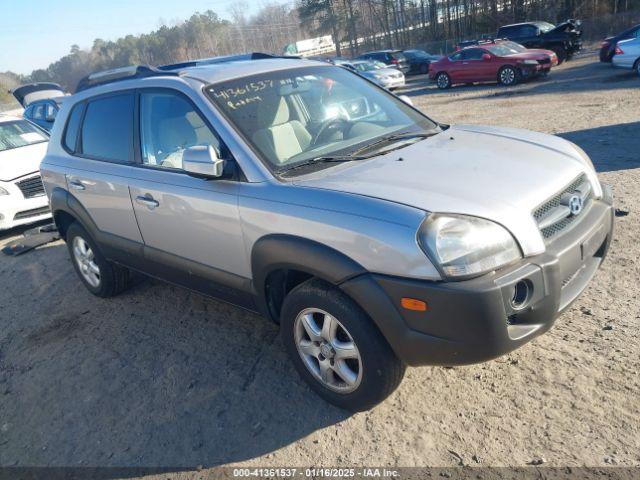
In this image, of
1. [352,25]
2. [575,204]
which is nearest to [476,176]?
[575,204]

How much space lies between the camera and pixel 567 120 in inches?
404

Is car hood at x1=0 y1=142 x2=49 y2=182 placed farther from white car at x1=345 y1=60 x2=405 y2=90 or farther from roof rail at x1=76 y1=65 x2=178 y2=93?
white car at x1=345 y1=60 x2=405 y2=90

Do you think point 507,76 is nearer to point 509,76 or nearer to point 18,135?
point 509,76

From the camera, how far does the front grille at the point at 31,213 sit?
750cm

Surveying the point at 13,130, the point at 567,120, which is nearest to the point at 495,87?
the point at 567,120

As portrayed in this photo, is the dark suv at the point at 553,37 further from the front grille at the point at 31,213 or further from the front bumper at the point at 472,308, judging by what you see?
the front bumper at the point at 472,308

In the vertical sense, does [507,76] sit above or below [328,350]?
below

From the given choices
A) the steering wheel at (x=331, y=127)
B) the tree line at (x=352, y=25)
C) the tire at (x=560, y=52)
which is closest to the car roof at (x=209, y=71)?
the steering wheel at (x=331, y=127)

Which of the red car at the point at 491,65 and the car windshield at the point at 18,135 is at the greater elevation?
the car windshield at the point at 18,135

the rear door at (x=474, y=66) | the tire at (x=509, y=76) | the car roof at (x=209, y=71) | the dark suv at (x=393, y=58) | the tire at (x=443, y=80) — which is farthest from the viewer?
the dark suv at (x=393, y=58)

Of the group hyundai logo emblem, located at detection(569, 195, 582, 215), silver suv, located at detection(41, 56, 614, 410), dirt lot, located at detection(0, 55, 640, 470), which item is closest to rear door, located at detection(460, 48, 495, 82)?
dirt lot, located at detection(0, 55, 640, 470)

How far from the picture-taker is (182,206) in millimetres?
3346

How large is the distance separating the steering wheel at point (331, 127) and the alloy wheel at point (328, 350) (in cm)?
117

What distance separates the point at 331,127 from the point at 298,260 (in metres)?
1.17
